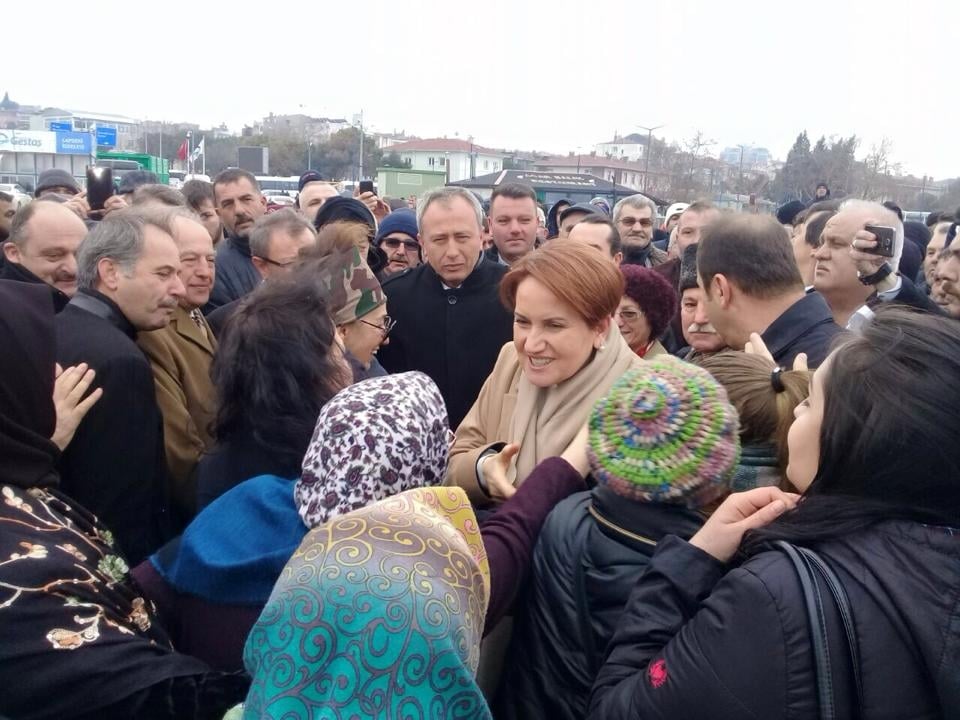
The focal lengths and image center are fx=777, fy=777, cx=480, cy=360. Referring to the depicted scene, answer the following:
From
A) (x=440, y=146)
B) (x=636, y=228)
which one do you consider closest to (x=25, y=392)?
(x=636, y=228)

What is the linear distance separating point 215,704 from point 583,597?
0.78m

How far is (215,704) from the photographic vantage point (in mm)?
1560

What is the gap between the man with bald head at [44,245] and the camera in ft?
13.4

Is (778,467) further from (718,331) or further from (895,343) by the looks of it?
(718,331)

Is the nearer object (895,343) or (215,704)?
(895,343)

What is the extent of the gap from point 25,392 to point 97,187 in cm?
548

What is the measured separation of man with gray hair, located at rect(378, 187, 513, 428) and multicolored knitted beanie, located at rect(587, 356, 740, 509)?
99.1 inches

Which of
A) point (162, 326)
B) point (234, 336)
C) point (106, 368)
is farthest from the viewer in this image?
point (162, 326)

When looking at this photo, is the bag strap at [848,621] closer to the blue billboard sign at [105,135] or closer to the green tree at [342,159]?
the green tree at [342,159]

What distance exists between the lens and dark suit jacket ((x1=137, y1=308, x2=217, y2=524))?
3021mm

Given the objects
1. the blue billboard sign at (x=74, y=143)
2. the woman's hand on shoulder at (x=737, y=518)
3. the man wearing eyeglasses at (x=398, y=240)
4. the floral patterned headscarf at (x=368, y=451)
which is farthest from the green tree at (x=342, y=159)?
the woman's hand on shoulder at (x=737, y=518)

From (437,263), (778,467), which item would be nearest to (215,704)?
(778,467)

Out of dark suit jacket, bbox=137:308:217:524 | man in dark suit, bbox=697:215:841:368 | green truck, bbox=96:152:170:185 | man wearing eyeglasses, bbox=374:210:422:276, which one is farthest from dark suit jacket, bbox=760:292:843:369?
green truck, bbox=96:152:170:185

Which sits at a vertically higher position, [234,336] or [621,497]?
[234,336]
